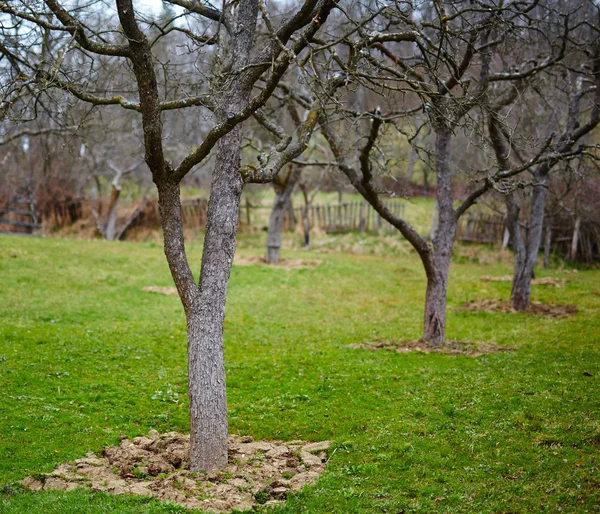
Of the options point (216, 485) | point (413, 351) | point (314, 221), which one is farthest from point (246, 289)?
point (314, 221)

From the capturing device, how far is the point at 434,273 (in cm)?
1234

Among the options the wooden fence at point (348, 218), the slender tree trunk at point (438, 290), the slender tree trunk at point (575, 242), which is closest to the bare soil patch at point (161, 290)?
the slender tree trunk at point (438, 290)

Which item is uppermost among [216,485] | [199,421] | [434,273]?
[434,273]

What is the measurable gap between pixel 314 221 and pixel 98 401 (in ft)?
88.3

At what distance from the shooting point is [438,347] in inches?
497

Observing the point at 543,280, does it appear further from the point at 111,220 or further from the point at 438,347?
the point at 111,220

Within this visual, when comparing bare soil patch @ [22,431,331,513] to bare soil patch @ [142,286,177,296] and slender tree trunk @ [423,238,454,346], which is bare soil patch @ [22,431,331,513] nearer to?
slender tree trunk @ [423,238,454,346]

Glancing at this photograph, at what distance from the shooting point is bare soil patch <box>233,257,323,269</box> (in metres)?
23.7

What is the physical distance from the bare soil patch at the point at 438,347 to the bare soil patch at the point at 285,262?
35.0ft

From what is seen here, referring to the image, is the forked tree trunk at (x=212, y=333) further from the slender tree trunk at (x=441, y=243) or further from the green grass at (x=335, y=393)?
the slender tree trunk at (x=441, y=243)

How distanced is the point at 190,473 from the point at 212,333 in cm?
168

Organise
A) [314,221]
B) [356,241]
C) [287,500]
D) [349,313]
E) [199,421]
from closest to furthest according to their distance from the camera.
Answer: [287,500]
[199,421]
[349,313]
[356,241]
[314,221]

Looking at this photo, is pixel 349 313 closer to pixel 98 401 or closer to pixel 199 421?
pixel 98 401

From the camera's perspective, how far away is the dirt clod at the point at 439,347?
40.5 ft
